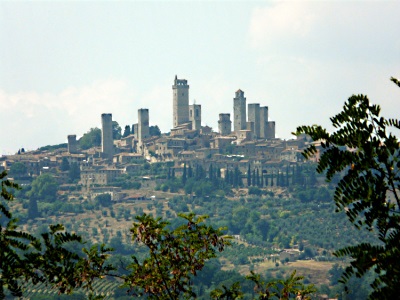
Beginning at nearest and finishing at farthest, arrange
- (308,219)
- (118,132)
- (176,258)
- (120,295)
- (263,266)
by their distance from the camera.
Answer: (176,258) → (120,295) → (263,266) → (308,219) → (118,132)

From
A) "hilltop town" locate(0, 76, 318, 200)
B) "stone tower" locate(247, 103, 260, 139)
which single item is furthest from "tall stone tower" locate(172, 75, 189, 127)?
"stone tower" locate(247, 103, 260, 139)

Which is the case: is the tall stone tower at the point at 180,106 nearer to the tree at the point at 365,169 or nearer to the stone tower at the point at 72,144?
the stone tower at the point at 72,144

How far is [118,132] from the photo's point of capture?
154750 millimetres

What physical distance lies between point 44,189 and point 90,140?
80.8 ft

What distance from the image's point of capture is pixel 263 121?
14838cm

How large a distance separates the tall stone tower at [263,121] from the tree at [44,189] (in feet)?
97.1

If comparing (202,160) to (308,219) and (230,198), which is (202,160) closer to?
(230,198)

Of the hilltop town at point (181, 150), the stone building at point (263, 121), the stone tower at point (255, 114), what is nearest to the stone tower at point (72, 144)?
the hilltop town at point (181, 150)

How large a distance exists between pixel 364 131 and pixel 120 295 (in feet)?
235

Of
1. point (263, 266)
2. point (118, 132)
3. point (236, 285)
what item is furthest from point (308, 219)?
point (236, 285)

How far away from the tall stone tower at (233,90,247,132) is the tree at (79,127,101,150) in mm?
17644

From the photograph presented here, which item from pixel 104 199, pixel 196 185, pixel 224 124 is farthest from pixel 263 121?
pixel 104 199

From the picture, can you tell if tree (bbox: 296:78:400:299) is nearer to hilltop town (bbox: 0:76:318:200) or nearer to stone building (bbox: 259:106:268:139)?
hilltop town (bbox: 0:76:318:200)

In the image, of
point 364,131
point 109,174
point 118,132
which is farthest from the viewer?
point 118,132
